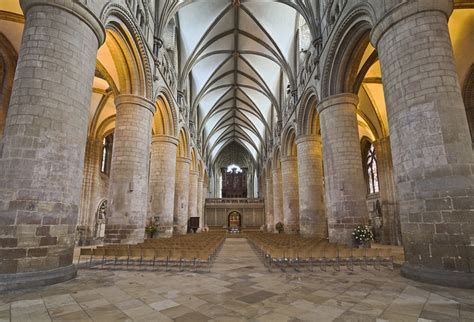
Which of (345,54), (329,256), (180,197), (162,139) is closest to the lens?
(329,256)

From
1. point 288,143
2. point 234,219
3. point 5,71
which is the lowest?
point 234,219

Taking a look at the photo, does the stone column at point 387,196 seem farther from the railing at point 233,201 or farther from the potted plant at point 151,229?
the railing at point 233,201

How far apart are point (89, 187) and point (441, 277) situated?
1916 cm

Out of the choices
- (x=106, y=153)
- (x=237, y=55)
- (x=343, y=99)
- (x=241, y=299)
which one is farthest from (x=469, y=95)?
(x=106, y=153)

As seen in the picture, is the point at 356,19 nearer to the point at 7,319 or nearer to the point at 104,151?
the point at 7,319

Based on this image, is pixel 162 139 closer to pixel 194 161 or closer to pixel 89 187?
pixel 89 187

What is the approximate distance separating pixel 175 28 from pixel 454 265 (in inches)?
707

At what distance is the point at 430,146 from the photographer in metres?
5.35

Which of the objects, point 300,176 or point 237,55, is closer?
point 300,176

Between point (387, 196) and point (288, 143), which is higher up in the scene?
point (288, 143)

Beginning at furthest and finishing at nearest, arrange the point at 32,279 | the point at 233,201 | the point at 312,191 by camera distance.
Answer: the point at 233,201 < the point at 312,191 < the point at 32,279

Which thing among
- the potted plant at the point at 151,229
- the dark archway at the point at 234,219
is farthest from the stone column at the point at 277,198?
the potted plant at the point at 151,229

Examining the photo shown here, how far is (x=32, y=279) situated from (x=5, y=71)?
1099cm

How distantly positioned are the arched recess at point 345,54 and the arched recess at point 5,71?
46.0ft
